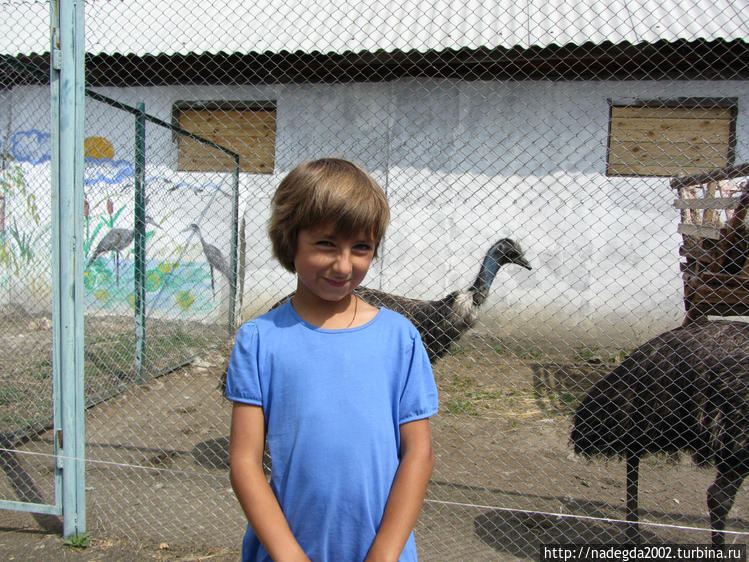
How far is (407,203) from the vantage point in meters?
6.22

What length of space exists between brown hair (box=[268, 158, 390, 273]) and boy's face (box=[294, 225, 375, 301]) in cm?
2

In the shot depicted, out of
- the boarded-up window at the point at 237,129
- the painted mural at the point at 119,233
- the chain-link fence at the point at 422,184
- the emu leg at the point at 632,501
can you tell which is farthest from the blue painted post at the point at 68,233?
the boarded-up window at the point at 237,129

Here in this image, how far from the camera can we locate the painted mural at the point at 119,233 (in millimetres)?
5262

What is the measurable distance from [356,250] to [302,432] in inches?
16.9

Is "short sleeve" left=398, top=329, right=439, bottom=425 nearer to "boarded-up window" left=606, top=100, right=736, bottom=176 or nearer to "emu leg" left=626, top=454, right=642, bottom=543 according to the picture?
"emu leg" left=626, top=454, right=642, bottom=543

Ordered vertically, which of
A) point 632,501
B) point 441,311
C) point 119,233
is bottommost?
point 632,501

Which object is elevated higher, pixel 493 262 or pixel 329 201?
pixel 329 201

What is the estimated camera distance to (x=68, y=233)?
2572 mm

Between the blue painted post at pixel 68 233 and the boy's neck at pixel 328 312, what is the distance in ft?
5.54

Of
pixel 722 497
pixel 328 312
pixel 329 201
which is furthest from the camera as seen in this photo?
pixel 722 497

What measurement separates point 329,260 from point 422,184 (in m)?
5.03

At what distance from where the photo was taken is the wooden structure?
3492 mm

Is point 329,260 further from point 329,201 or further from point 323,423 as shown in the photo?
point 323,423

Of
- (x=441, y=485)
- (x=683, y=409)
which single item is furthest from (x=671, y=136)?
(x=441, y=485)
